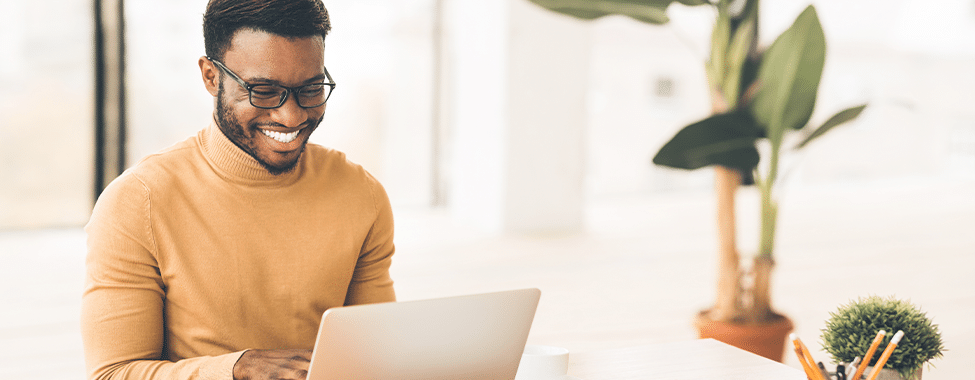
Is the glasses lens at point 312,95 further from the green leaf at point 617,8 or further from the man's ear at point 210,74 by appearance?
the green leaf at point 617,8

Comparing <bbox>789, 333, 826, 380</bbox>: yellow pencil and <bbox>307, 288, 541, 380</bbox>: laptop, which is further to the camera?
<bbox>789, 333, 826, 380</bbox>: yellow pencil

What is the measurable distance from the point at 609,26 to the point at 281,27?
20.5 feet

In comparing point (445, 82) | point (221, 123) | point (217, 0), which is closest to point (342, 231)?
point (221, 123)

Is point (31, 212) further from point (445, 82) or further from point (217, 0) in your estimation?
point (217, 0)

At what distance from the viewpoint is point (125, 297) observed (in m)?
1.15

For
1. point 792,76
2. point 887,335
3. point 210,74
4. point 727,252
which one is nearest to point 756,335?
point 727,252

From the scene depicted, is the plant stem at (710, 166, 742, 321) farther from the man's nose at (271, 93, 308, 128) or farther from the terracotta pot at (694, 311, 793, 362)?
the man's nose at (271, 93, 308, 128)

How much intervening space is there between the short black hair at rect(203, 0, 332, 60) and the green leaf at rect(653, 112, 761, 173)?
3.61 ft

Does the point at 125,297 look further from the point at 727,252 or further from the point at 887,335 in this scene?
the point at 727,252

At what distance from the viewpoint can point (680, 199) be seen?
7.54 meters

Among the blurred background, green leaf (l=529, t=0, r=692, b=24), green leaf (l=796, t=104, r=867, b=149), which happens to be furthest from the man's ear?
the blurred background

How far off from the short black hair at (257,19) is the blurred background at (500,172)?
1985 millimetres

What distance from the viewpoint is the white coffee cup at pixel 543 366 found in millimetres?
1135

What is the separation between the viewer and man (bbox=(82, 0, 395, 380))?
1146 mm
